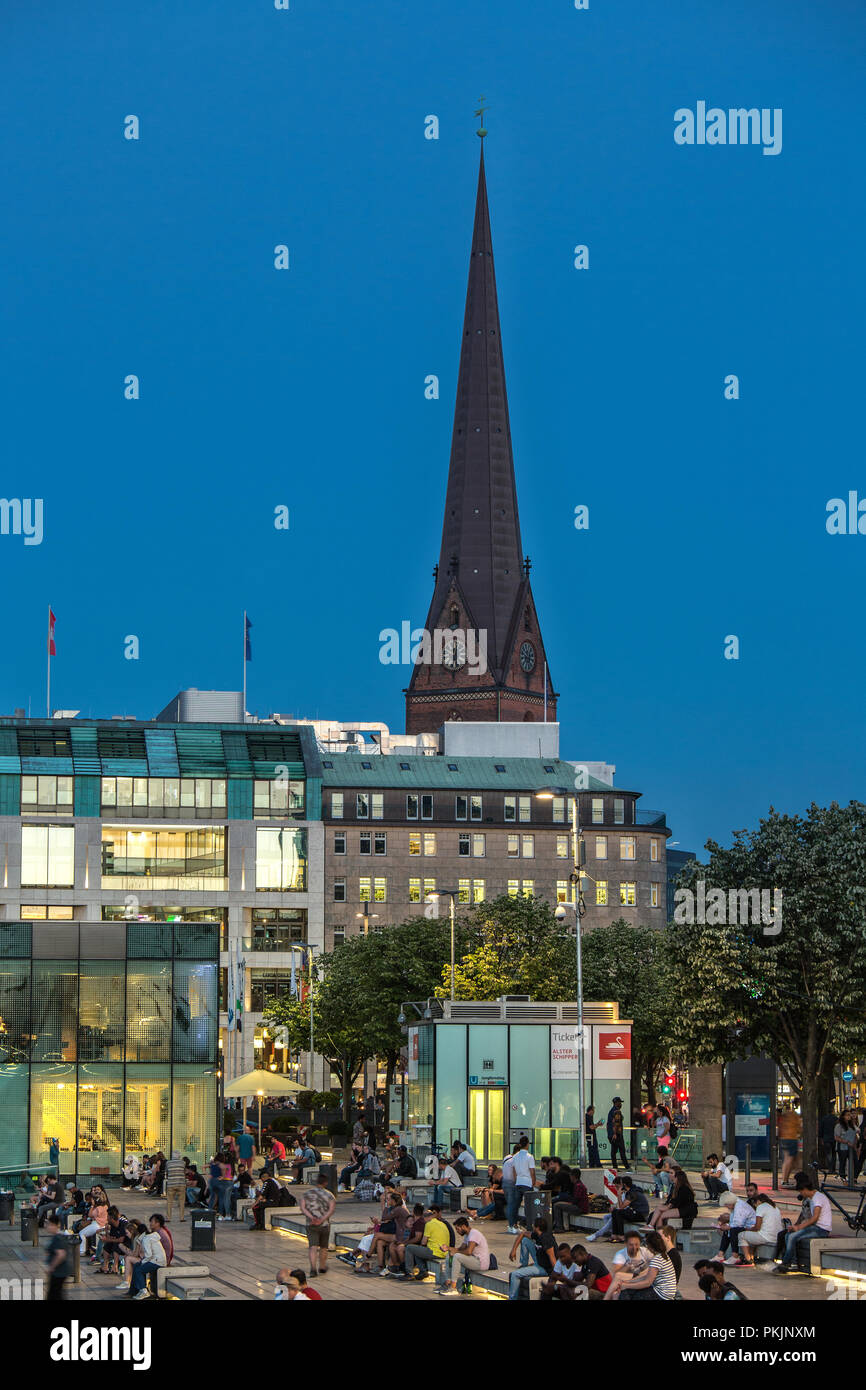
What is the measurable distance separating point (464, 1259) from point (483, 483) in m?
168

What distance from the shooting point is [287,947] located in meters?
118

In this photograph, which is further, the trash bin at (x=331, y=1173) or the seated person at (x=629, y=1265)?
the trash bin at (x=331, y=1173)

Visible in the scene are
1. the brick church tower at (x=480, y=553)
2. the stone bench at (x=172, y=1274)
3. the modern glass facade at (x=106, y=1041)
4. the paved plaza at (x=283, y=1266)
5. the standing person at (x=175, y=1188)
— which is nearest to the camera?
the paved plaza at (x=283, y=1266)

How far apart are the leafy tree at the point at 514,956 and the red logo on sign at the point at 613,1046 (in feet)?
94.6

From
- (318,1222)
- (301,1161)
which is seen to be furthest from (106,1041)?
(318,1222)

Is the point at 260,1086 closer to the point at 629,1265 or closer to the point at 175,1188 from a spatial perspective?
the point at 175,1188

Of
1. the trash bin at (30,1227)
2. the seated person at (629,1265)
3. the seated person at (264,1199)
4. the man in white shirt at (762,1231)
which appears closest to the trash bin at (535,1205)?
the man in white shirt at (762,1231)

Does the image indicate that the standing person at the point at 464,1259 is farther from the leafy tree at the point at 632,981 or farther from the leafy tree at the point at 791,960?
the leafy tree at the point at 632,981

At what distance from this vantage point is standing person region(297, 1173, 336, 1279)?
3123 cm

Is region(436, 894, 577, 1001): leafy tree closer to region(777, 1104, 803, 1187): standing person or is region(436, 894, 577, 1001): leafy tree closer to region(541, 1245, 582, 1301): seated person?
region(777, 1104, 803, 1187): standing person

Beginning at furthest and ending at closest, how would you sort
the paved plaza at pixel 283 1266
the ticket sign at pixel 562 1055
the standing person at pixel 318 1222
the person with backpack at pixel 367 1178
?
1. the ticket sign at pixel 562 1055
2. the person with backpack at pixel 367 1178
3. the standing person at pixel 318 1222
4. the paved plaza at pixel 283 1266

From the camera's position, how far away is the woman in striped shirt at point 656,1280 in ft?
78.0

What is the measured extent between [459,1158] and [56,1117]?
15.7 meters
